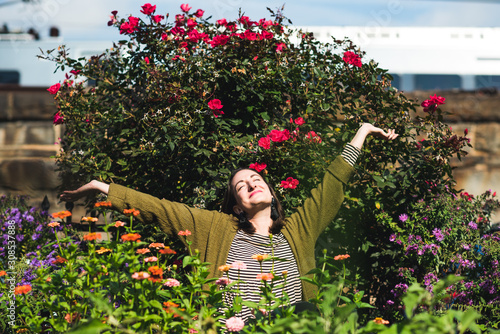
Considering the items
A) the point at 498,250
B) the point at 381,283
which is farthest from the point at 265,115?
the point at 498,250

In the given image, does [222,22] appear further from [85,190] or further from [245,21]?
[85,190]

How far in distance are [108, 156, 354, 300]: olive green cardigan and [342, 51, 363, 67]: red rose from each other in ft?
3.26

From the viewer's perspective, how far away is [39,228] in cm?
479

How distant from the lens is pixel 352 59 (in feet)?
12.0

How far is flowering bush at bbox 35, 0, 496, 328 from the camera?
3488mm

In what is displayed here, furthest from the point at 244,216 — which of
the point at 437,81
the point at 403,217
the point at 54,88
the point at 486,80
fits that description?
the point at 486,80

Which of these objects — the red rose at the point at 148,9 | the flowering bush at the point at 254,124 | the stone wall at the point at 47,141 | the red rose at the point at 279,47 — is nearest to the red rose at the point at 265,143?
the flowering bush at the point at 254,124

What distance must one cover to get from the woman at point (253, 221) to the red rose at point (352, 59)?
2.47 feet

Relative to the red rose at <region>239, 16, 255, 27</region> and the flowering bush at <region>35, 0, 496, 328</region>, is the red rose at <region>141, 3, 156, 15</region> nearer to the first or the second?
the flowering bush at <region>35, 0, 496, 328</region>

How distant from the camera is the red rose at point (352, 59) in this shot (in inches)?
144

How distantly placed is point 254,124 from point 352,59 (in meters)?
0.82

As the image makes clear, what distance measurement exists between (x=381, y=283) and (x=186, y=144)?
1.70 m

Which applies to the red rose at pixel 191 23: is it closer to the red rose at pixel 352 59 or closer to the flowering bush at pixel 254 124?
the flowering bush at pixel 254 124

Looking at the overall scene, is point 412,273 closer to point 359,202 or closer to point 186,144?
point 359,202
